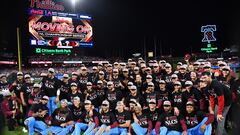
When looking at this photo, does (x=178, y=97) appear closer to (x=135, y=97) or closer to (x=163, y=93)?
(x=163, y=93)

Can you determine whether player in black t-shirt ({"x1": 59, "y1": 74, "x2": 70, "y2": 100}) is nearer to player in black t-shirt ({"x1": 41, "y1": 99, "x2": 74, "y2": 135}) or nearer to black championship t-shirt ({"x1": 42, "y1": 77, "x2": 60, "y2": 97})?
black championship t-shirt ({"x1": 42, "y1": 77, "x2": 60, "y2": 97})

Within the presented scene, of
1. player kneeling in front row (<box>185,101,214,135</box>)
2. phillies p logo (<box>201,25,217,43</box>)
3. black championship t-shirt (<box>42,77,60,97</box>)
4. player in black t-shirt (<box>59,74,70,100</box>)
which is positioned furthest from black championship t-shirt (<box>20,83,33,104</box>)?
phillies p logo (<box>201,25,217,43</box>)

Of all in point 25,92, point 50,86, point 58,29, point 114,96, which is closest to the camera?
point 114,96

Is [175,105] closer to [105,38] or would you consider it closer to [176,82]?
A: [176,82]

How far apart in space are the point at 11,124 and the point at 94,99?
2464 millimetres

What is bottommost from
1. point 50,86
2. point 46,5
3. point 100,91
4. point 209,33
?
point 100,91

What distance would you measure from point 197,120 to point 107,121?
6.55 feet

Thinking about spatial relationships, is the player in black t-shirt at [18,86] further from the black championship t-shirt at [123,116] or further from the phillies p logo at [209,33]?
the phillies p logo at [209,33]

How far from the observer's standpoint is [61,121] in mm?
6926

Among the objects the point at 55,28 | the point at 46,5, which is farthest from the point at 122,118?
the point at 46,5

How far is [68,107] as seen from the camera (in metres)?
7.44

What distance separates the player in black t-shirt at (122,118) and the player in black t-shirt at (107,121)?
0.11m

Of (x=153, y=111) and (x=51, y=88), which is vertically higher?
(x=51, y=88)

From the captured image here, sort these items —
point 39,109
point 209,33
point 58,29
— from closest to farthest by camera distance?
1. point 39,109
2. point 209,33
3. point 58,29
